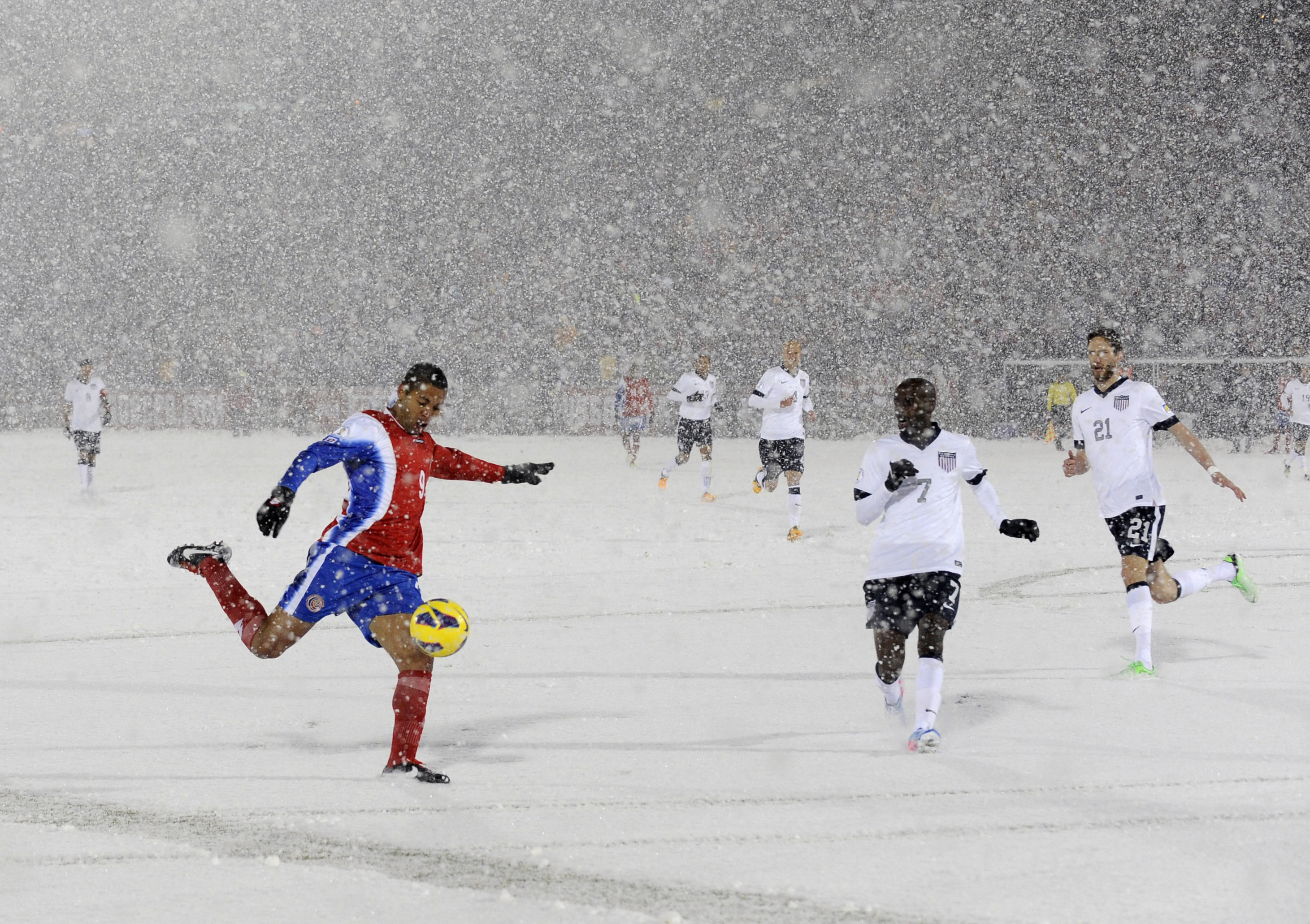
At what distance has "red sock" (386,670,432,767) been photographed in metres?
5.26

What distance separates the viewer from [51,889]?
3.97 meters

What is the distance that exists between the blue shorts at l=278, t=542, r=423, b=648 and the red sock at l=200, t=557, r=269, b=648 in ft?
1.48

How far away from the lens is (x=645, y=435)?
3850 centimetres

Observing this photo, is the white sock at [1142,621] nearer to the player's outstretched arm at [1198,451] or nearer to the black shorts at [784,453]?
the player's outstretched arm at [1198,451]

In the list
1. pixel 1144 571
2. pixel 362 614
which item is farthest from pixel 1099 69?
pixel 362 614

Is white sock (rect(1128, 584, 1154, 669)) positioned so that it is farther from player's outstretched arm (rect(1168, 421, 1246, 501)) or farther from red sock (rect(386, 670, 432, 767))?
red sock (rect(386, 670, 432, 767))

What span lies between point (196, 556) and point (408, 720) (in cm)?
147

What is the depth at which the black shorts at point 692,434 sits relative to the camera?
63.9 feet

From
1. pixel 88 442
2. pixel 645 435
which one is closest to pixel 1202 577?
pixel 88 442

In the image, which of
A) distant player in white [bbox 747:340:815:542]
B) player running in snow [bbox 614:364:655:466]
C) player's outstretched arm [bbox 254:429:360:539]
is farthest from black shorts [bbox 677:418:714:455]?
player's outstretched arm [bbox 254:429:360:539]

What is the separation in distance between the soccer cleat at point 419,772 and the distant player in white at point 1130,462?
3817 millimetres

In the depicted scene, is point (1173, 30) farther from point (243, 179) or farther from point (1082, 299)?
point (243, 179)

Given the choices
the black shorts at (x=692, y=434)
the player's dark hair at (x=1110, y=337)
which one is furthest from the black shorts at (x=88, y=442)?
the player's dark hair at (x=1110, y=337)

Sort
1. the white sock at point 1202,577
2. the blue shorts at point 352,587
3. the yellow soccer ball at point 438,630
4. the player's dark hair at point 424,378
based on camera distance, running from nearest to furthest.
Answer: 1. the yellow soccer ball at point 438,630
2. the blue shorts at point 352,587
3. the player's dark hair at point 424,378
4. the white sock at point 1202,577
